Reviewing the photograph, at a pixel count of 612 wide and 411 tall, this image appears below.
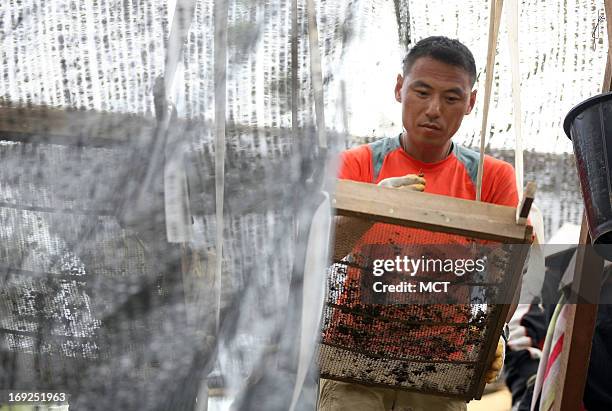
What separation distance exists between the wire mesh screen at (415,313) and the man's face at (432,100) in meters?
0.43

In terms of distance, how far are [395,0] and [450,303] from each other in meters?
0.85

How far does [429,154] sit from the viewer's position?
2445mm

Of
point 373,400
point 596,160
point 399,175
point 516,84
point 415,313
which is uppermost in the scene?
point 516,84

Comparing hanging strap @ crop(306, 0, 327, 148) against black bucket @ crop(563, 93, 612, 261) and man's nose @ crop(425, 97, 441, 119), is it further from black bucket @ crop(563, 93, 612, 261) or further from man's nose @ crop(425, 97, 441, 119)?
man's nose @ crop(425, 97, 441, 119)

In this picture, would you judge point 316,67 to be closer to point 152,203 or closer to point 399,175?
point 152,203

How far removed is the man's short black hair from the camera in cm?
245

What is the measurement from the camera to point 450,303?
212 cm

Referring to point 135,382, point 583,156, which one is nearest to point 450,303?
point 583,156

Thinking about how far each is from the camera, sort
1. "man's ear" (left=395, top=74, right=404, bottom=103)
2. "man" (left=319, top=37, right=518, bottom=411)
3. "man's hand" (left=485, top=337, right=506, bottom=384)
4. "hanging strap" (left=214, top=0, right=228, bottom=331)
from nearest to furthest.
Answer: "hanging strap" (left=214, top=0, right=228, bottom=331) < "man's hand" (left=485, top=337, right=506, bottom=384) < "man" (left=319, top=37, right=518, bottom=411) < "man's ear" (left=395, top=74, right=404, bottom=103)

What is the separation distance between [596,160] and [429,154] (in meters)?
0.64

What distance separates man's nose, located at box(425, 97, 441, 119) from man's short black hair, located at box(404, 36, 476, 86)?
0.12 metres

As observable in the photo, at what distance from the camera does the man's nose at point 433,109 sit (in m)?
2.39
